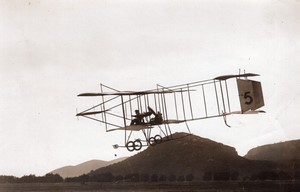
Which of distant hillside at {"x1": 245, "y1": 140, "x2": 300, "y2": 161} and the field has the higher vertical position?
distant hillside at {"x1": 245, "y1": 140, "x2": 300, "y2": 161}

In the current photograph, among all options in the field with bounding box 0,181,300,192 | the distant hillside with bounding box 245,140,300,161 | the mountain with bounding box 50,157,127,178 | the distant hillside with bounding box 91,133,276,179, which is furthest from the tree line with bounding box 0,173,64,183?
the mountain with bounding box 50,157,127,178

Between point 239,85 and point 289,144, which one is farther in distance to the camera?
point 289,144

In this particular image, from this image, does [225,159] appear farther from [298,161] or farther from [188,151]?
[298,161]

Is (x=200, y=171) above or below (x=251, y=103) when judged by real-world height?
below

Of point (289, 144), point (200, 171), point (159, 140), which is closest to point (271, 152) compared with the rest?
point (289, 144)

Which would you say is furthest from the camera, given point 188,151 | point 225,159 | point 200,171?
point 188,151

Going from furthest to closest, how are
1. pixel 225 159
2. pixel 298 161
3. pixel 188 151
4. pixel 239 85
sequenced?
1. pixel 188 151
2. pixel 225 159
3. pixel 298 161
4. pixel 239 85

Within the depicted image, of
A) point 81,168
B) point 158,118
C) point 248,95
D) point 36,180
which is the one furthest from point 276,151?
point 81,168

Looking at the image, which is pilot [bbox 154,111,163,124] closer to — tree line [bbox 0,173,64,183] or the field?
the field
